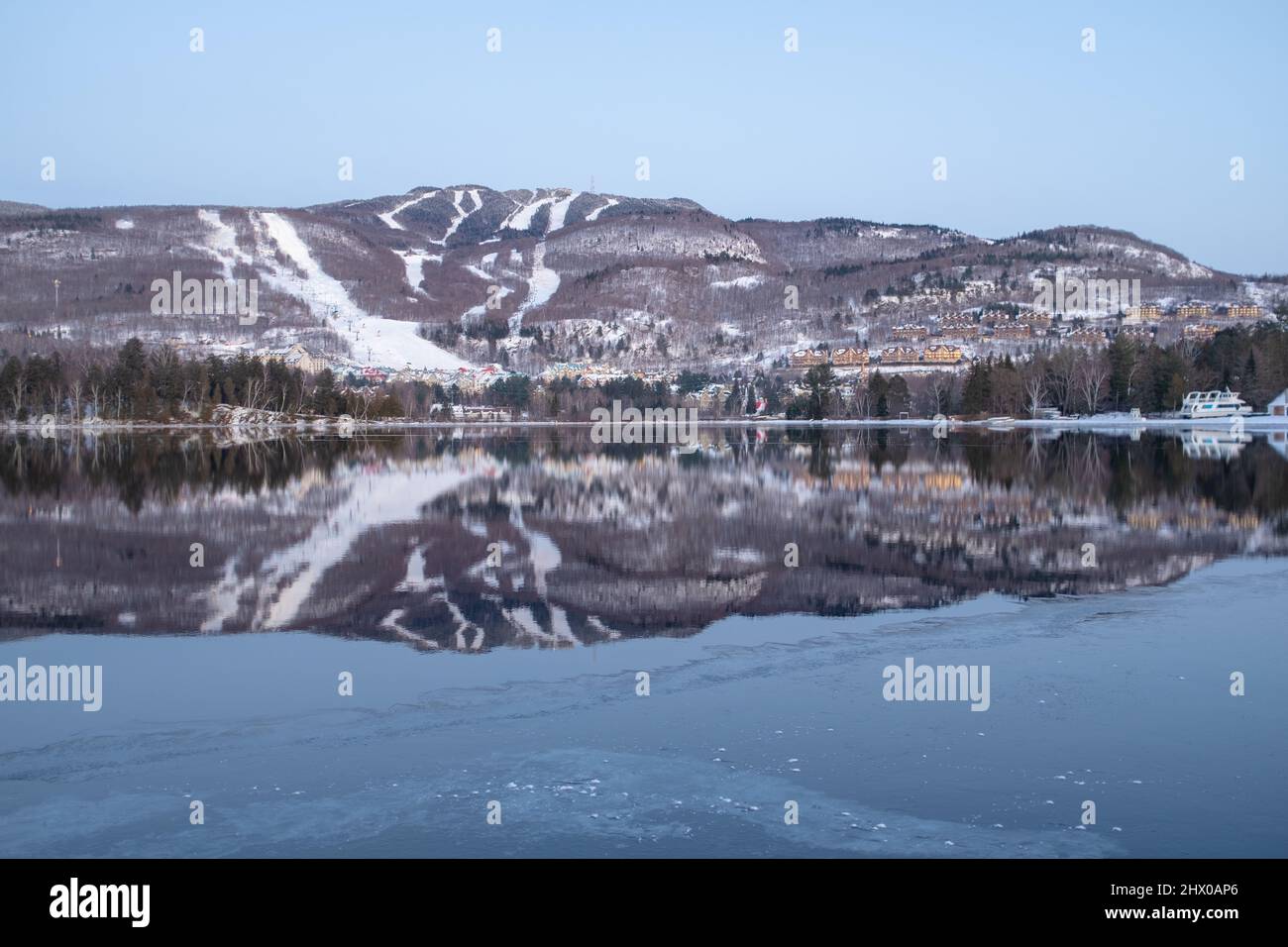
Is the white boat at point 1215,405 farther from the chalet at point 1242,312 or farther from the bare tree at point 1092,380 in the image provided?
the chalet at point 1242,312

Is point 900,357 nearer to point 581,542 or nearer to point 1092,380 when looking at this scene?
point 1092,380

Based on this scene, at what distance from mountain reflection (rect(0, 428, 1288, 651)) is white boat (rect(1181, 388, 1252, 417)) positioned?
1703 inches

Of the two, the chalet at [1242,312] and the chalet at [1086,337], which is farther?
the chalet at [1242,312]

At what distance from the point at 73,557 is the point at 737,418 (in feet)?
361

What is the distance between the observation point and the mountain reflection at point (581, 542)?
11938 millimetres

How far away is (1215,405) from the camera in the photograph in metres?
72.9

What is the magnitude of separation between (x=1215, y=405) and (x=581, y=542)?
6643 cm

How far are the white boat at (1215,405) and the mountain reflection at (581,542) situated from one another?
43.2 m

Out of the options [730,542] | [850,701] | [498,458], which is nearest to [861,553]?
[730,542]

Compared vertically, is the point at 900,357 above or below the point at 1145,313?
below

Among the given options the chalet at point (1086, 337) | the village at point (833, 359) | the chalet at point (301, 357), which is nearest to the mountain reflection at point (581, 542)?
the village at point (833, 359)

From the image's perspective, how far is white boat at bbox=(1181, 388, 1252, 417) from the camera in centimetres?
7275

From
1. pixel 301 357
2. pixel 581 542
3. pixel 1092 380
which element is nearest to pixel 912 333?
pixel 301 357
